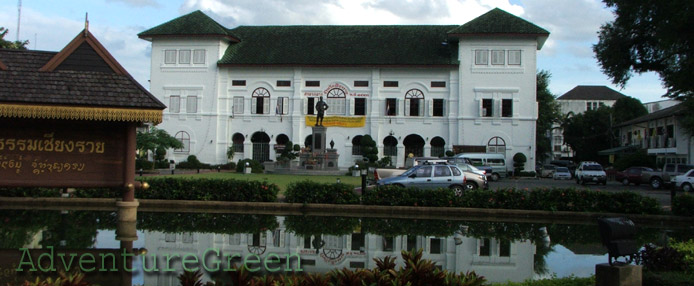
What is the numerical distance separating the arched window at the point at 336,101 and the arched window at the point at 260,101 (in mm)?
5369

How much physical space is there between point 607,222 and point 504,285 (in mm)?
1656

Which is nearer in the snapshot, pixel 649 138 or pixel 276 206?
pixel 276 206

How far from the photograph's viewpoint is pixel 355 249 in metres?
13.5

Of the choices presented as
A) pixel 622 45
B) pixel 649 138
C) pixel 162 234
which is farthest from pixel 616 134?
pixel 162 234

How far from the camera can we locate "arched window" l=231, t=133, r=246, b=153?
57.2m

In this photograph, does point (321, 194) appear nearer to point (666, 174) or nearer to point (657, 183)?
point (666, 174)

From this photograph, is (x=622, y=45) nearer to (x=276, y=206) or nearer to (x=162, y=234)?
(x=276, y=206)

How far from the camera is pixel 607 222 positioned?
759 centimetres

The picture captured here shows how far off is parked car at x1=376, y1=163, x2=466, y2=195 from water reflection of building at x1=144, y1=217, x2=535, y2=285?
8545mm

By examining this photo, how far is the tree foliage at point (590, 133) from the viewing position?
82.2 meters

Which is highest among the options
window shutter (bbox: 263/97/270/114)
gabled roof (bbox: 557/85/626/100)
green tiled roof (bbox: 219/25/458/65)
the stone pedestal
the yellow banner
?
gabled roof (bbox: 557/85/626/100)

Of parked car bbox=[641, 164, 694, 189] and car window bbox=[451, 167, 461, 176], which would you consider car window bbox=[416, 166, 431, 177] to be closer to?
car window bbox=[451, 167, 461, 176]

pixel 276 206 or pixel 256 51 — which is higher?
pixel 256 51

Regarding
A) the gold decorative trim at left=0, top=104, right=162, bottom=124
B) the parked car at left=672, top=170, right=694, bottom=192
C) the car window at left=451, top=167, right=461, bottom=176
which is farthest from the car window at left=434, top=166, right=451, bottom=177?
the parked car at left=672, top=170, right=694, bottom=192
